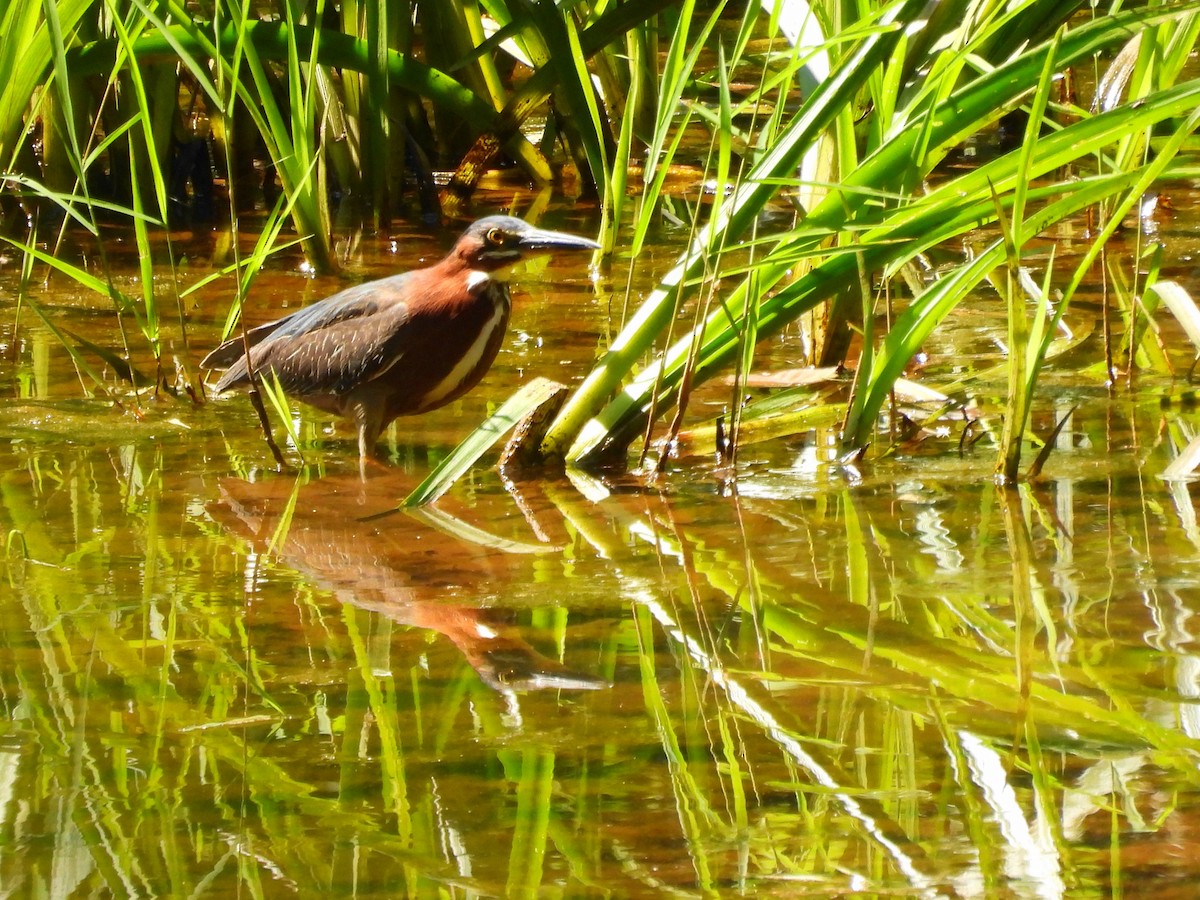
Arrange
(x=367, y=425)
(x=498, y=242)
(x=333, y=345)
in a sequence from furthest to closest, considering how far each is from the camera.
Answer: (x=498, y=242) < (x=333, y=345) < (x=367, y=425)

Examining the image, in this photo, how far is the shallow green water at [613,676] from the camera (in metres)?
1.99

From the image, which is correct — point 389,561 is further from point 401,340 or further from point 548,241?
point 548,241

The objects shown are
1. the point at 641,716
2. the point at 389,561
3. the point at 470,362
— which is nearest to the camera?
the point at 641,716

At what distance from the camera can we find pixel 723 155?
11.6ft

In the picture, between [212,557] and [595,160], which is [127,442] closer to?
[212,557]

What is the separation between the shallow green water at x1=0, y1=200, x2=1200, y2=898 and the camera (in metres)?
1.99

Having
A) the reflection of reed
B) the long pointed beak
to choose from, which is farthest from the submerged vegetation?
the reflection of reed

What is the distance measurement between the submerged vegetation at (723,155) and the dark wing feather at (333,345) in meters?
0.19

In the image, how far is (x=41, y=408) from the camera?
4.86m

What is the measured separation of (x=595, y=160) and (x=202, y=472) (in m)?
2.50

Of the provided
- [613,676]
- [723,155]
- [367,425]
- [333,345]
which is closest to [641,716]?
[613,676]

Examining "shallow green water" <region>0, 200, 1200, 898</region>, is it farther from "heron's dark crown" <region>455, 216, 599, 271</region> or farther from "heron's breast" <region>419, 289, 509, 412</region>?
"heron's dark crown" <region>455, 216, 599, 271</region>

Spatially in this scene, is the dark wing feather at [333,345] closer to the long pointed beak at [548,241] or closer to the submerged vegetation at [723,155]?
the submerged vegetation at [723,155]

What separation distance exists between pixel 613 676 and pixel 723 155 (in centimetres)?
138
